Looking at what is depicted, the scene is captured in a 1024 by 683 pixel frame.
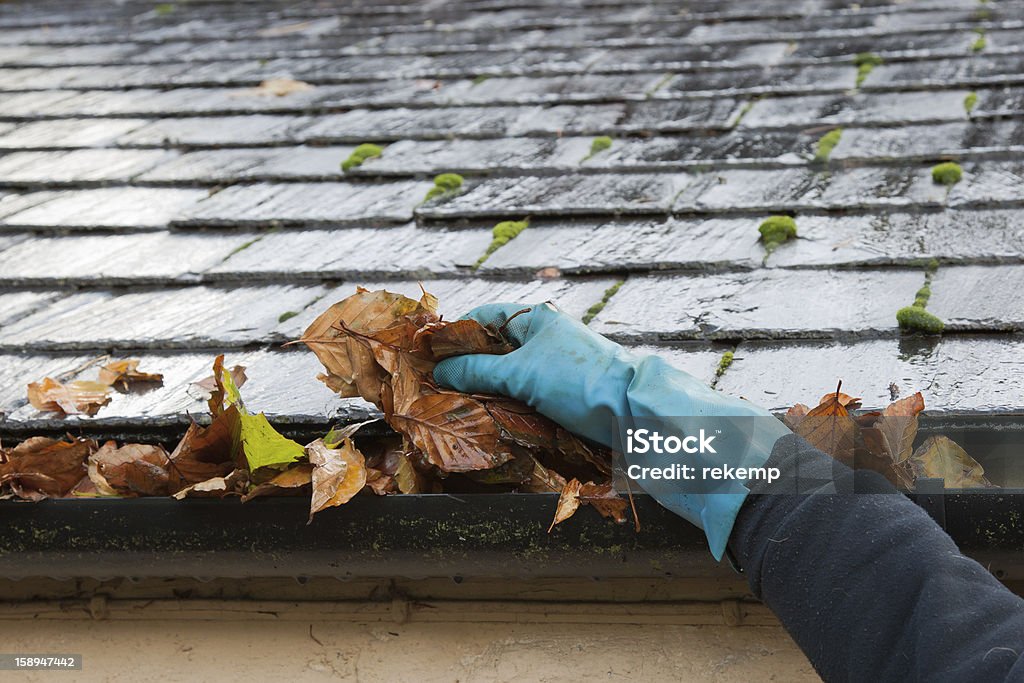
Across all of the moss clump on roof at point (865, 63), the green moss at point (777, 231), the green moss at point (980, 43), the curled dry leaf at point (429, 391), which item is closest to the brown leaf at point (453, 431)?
the curled dry leaf at point (429, 391)

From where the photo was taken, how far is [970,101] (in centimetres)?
352

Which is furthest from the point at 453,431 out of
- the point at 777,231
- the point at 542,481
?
the point at 777,231

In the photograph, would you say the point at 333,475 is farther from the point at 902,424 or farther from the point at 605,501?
the point at 902,424

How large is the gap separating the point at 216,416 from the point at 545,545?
2.05ft

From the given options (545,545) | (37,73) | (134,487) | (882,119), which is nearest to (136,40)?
(37,73)

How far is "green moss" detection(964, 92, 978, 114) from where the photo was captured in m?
3.46

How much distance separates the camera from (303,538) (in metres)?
1.86

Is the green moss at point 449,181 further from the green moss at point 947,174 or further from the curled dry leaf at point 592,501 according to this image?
the curled dry leaf at point 592,501

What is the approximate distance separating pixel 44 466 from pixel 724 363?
51.6 inches

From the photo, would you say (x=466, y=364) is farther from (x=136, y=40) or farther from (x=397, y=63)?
(x=136, y=40)

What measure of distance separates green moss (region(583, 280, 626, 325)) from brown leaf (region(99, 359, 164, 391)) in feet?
3.04

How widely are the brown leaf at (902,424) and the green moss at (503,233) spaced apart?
1.20 m

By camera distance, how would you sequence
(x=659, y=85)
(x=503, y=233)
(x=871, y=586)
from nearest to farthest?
1. (x=871, y=586)
2. (x=503, y=233)
3. (x=659, y=85)

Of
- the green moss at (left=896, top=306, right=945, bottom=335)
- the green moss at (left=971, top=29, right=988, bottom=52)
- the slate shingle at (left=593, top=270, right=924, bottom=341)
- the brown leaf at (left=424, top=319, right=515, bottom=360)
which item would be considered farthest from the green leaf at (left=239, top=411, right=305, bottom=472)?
the green moss at (left=971, top=29, right=988, bottom=52)
